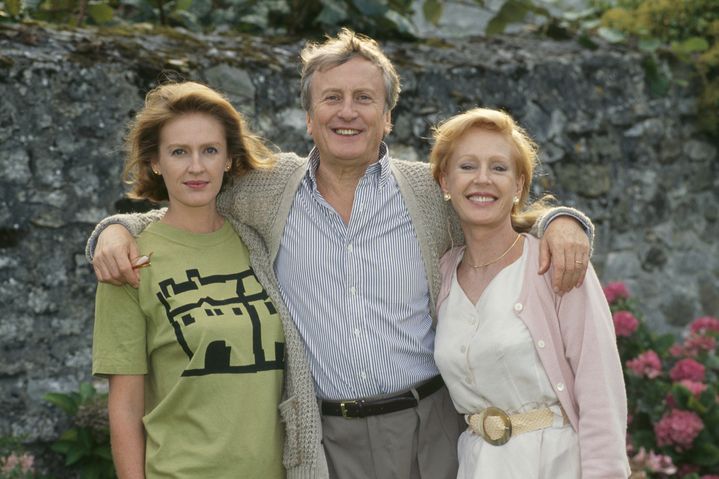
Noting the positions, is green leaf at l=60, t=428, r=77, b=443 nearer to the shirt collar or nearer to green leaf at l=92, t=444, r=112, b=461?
green leaf at l=92, t=444, r=112, b=461

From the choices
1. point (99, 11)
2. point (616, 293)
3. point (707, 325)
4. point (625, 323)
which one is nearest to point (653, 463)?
point (625, 323)

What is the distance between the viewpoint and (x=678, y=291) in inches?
207

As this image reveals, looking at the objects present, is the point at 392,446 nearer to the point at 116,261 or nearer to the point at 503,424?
the point at 503,424

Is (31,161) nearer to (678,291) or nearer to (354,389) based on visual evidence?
(354,389)

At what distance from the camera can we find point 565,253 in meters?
2.42

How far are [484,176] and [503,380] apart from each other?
53 centimetres

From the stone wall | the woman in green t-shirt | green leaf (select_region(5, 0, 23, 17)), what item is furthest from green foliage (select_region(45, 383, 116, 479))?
green leaf (select_region(5, 0, 23, 17))

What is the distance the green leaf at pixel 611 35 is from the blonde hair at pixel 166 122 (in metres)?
2.96

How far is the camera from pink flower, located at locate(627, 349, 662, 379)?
4.16 meters

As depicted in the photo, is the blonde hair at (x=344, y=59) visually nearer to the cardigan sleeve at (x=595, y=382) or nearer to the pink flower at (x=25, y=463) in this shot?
the cardigan sleeve at (x=595, y=382)

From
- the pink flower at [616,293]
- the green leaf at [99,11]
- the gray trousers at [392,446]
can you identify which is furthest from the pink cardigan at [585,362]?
the green leaf at [99,11]

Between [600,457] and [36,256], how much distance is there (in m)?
2.13

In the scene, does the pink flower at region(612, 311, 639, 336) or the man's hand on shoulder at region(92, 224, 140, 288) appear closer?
the man's hand on shoulder at region(92, 224, 140, 288)

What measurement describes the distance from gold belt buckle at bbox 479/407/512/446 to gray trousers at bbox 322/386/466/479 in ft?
0.70
